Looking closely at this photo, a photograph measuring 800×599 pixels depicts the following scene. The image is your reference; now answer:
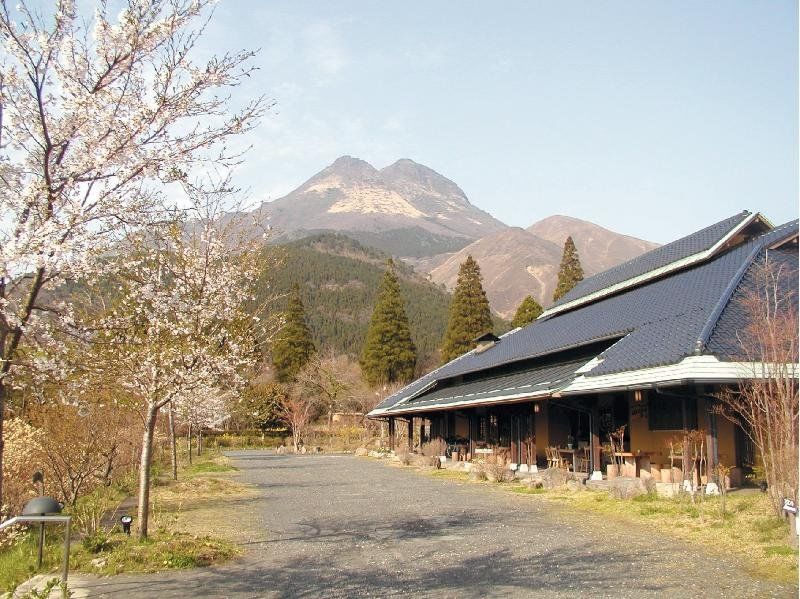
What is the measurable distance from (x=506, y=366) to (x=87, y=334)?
1935 centimetres

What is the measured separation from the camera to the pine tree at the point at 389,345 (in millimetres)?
56406

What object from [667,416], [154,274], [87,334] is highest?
[154,274]

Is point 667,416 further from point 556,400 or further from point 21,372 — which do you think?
point 21,372

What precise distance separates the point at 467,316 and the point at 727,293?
117 ft

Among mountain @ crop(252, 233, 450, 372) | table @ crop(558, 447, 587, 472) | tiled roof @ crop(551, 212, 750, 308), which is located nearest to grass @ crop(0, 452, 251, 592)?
table @ crop(558, 447, 587, 472)

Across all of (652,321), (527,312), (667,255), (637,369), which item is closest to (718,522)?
(637,369)

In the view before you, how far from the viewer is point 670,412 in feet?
49.9

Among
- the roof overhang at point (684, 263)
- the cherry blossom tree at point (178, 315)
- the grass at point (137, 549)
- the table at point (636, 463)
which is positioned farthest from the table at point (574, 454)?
the cherry blossom tree at point (178, 315)

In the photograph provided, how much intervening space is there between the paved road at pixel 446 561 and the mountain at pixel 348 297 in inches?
2227

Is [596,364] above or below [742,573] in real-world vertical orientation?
above

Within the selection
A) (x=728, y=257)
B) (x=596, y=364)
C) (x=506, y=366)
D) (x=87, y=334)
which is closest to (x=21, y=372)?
(x=87, y=334)

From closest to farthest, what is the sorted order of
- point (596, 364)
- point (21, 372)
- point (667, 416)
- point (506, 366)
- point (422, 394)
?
point (21, 372), point (667, 416), point (596, 364), point (506, 366), point (422, 394)

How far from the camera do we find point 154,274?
9320mm

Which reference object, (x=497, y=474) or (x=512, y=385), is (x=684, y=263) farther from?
(x=497, y=474)
